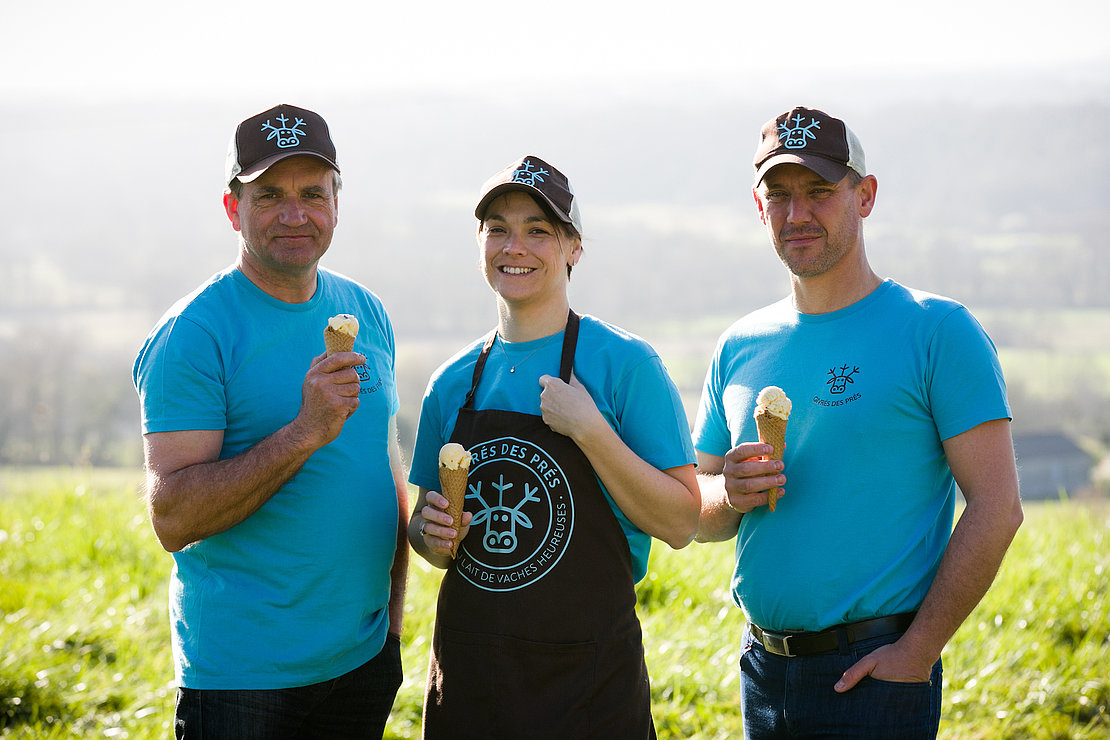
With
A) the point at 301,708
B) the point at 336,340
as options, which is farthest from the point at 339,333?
the point at 301,708

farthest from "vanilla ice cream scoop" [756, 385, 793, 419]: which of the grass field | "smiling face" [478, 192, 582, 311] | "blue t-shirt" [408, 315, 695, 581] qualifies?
the grass field

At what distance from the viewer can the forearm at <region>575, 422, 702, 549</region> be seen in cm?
263

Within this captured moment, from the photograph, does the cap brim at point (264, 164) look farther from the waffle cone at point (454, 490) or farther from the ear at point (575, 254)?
the waffle cone at point (454, 490)

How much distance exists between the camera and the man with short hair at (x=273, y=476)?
274cm

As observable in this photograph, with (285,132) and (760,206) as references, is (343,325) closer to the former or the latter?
(285,132)

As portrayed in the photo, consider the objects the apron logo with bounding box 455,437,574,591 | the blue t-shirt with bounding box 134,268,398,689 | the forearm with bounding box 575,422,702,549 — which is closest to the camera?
the forearm with bounding box 575,422,702,549

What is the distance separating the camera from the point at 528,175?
9.37ft

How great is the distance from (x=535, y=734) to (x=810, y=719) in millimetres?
867

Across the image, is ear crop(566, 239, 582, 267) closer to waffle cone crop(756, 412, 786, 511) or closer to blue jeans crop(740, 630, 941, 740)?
waffle cone crop(756, 412, 786, 511)

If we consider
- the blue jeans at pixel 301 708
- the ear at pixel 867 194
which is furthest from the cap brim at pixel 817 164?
the blue jeans at pixel 301 708

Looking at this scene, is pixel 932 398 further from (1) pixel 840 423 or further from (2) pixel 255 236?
(2) pixel 255 236

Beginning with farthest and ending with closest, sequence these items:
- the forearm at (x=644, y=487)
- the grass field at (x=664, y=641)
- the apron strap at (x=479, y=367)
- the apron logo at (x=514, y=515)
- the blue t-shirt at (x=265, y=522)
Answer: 1. the grass field at (x=664, y=641)
2. the apron strap at (x=479, y=367)
3. the blue t-shirt at (x=265, y=522)
4. the apron logo at (x=514, y=515)
5. the forearm at (x=644, y=487)

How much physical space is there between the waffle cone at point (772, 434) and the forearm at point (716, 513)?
10.5 inches

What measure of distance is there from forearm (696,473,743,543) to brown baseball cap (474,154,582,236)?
1025 millimetres
